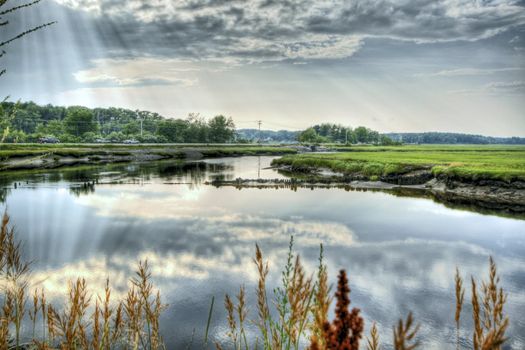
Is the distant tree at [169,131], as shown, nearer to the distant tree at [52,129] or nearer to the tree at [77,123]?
the tree at [77,123]

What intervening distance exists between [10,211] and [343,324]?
35.3 meters

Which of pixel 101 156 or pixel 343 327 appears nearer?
pixel 343 327

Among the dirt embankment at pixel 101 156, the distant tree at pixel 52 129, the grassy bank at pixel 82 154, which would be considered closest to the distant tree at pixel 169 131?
the distant tree at pixel 52 129

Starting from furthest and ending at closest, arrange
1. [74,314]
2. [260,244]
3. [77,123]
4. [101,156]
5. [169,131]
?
[169,131] → [77,123] → [101,156] → [260,244] → [74,314]

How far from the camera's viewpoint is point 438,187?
4781cm

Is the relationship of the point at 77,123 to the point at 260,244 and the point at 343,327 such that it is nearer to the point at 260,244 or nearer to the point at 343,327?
the point at 260,244

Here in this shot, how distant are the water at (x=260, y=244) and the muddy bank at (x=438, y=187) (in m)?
4.25

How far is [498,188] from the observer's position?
136 feet

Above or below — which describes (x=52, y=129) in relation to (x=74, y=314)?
above

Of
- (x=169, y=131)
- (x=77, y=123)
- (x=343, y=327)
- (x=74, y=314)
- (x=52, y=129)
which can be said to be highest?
(x=77, y=123)

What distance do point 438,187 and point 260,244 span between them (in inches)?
1300

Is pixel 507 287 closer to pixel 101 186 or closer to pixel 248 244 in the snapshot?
pixel 248 244

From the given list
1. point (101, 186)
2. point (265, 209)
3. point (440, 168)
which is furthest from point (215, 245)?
point (440, 168)

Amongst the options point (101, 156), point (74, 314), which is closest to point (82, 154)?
point (101, 156)
